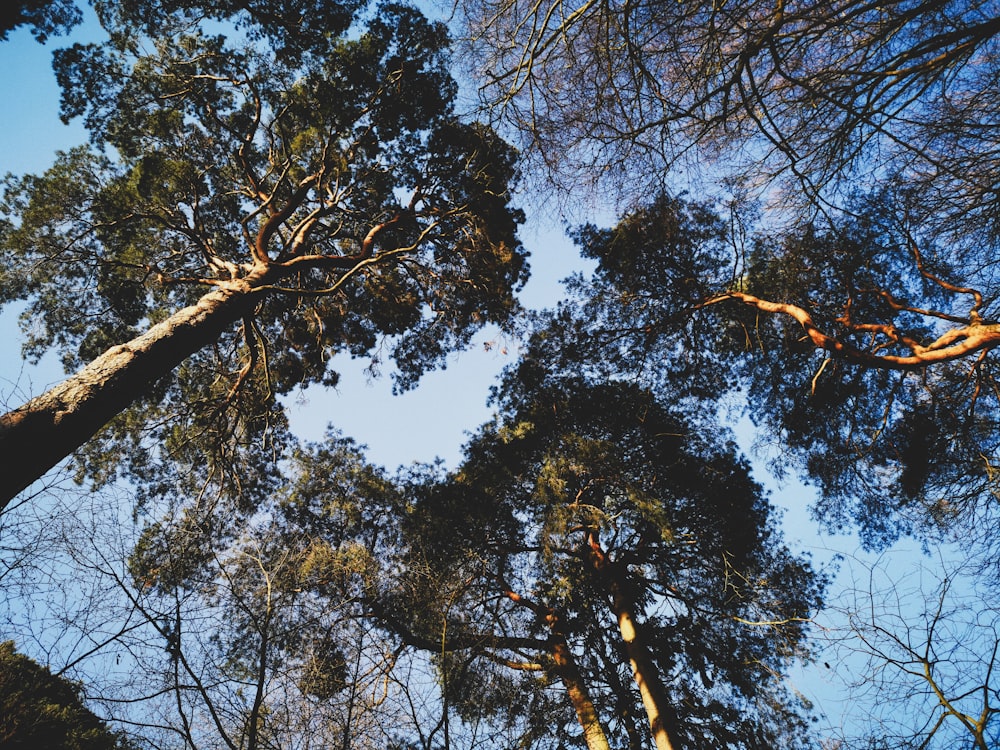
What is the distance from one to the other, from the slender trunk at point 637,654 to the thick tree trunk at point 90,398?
19.3ft

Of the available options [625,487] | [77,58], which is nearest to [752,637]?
[625,487]

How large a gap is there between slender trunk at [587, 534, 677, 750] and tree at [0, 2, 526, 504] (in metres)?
4.39

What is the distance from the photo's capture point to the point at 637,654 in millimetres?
5512

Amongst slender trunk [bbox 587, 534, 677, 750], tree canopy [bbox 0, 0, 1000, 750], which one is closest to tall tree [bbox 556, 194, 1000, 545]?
tree canopy [bbox 0, 0, 1000, 750]

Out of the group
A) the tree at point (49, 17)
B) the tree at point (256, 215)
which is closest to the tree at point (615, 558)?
the tree at point (256, 215)

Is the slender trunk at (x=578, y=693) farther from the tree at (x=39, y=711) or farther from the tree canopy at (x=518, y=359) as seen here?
the tree at (x=39, y=711)

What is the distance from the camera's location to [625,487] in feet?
20.8

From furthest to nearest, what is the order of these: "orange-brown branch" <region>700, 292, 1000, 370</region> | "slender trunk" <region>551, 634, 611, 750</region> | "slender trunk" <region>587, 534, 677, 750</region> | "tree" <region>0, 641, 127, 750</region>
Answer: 1. "slender trunk" <region>551, 634, 611, 750</region>
2. "slender trunk" <region>587, 534, 677, 750</region>
3. "tree" <region>0, 641, 127, 750</region>
4. "orange-brown branch" <region>700, 292, 1000, 370</region>

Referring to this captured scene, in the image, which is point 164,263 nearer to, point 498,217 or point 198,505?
point 198,505

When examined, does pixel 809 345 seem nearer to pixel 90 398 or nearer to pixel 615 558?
pixel 615 558

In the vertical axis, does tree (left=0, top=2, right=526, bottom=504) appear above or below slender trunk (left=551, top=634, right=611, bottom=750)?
above

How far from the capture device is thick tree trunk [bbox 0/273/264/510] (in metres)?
→ 2.54

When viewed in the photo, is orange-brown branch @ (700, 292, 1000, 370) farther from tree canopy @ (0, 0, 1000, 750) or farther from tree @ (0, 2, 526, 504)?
tree @ (0, 2, 526, 504)

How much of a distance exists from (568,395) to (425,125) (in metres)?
4.78
